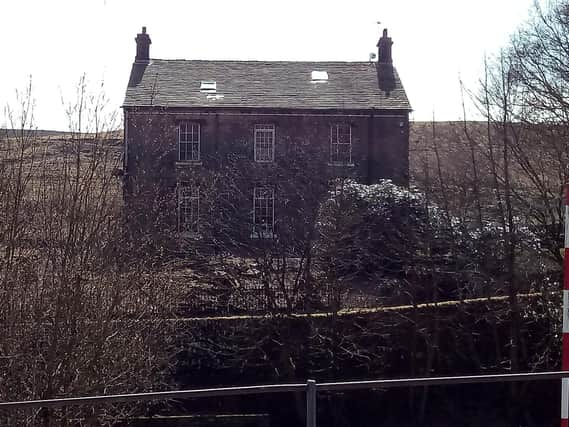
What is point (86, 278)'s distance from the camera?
524 inches

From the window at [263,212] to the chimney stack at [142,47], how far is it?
1208 centimetres

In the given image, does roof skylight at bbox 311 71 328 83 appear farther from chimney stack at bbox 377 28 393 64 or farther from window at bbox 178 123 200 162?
window at bbox 178 123 200 162

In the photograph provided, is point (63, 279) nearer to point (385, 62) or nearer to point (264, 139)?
point (264, 139)

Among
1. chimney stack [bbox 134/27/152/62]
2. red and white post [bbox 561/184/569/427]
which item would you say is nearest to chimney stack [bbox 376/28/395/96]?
chimney stack [bbox 134/27/152/62]

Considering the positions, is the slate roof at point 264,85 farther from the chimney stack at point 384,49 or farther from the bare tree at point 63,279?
the bare tree at point 63,279

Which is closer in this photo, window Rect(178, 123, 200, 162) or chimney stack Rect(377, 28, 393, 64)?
window Rect(178, 123, 200, 162)

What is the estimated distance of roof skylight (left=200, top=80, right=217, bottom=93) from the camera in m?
29.0

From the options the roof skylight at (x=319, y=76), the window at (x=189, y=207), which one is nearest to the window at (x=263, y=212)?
the window at (x=189, y=207)

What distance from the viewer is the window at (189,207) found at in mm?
19967

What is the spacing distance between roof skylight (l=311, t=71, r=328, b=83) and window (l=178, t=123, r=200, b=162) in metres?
4.91

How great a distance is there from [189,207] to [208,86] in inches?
383

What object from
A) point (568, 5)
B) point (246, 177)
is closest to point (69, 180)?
point (246, 177)

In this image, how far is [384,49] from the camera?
30.7 meters

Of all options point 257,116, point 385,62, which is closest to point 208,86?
point 257,116
